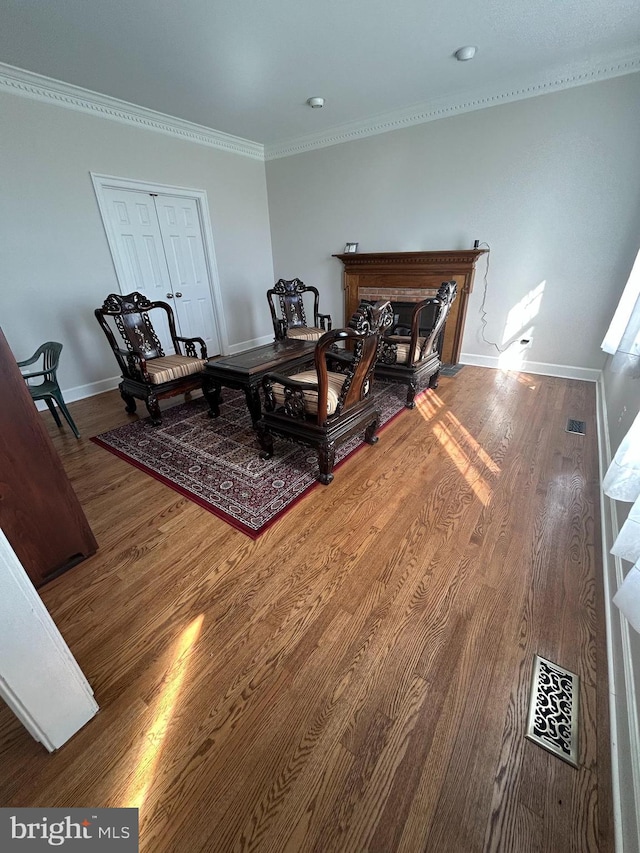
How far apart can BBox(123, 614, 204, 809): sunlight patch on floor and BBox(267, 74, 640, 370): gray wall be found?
13.9 feet

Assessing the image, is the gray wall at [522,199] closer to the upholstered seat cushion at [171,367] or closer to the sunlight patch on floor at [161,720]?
the upholstered seat cushion at [171,367]

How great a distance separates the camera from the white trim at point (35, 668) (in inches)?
32.0

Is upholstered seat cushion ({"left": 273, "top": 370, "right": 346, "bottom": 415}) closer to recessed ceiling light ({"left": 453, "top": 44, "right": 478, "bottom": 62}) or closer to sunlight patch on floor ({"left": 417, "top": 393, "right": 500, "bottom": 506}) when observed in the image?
sunlight patch on floor ({"left": 417, "top": 393, "right": 500, "bottom": 506})

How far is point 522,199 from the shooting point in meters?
3.44

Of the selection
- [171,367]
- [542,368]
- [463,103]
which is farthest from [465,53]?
[171,367]

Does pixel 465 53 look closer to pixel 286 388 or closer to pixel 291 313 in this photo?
pixel 291 313

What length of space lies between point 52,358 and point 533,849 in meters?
3.61

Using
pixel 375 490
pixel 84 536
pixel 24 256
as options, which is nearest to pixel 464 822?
pixel 375 490

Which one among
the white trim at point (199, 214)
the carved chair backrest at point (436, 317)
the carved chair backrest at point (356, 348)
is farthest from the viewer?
the white trim at point (199, 214)

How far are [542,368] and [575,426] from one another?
1.40 m

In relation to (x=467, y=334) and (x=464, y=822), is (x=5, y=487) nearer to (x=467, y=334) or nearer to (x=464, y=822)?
(x=464, y=822)

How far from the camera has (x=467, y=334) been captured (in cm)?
419

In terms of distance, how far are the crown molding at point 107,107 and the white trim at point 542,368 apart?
4184 mm

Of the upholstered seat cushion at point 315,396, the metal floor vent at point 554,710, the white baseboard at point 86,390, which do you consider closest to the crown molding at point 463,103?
the upholstered seat cushion at point 315,396
